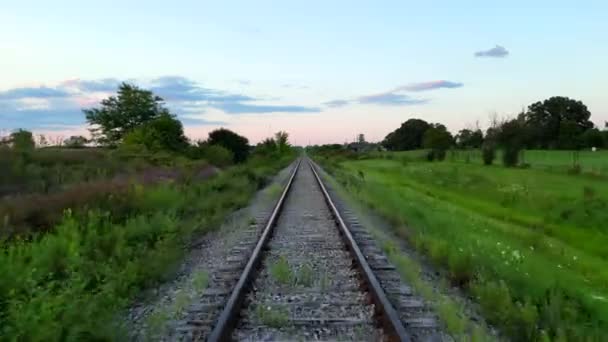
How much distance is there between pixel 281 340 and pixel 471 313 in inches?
97.9

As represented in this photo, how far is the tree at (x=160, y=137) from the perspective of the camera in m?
40.3

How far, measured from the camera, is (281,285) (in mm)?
7441

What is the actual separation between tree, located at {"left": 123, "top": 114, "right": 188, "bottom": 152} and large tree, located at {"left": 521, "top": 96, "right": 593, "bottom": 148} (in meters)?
82.6

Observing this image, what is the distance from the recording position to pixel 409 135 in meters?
149

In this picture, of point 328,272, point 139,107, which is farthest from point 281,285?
point 139,107

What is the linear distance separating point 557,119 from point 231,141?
304 feet

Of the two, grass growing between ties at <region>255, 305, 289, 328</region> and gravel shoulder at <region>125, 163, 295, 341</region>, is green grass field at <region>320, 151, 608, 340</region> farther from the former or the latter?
gravel shoulder at <region>125, 163, 295, 341</region>

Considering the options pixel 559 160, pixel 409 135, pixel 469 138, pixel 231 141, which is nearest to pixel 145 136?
pixel 231 141

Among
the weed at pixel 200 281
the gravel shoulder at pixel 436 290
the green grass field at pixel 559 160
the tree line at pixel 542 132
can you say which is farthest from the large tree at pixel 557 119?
the weed at pixel 200 281

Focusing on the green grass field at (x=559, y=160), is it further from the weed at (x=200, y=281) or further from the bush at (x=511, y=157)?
the weed at (x=200, y=281)

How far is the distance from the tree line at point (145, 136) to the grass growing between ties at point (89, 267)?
14.7 meters

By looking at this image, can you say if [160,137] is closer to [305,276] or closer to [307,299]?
[305,276]

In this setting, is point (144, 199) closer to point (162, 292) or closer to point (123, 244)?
point (123, 244)

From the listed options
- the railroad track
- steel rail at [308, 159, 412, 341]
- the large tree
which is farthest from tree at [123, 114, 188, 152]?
the large tree
